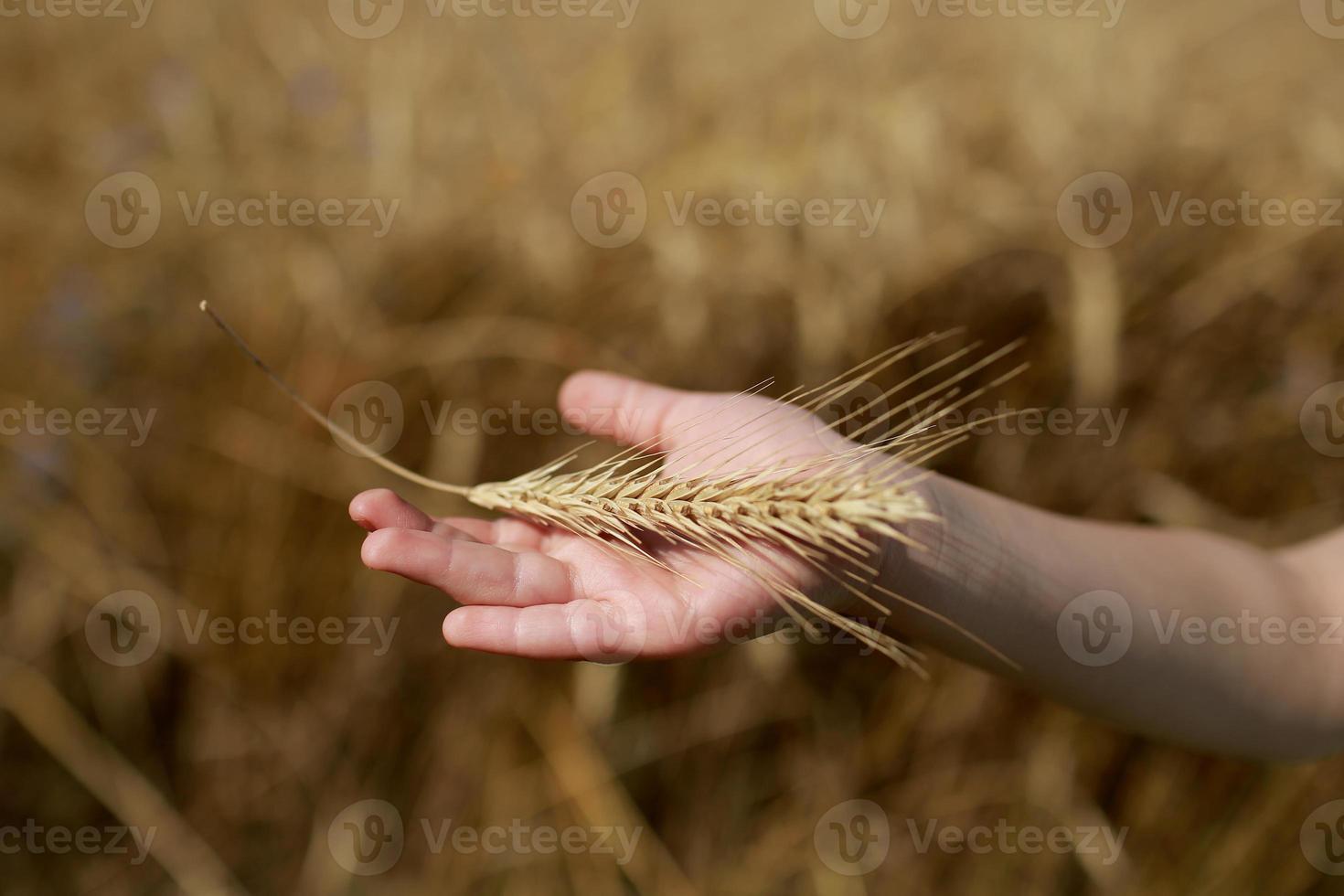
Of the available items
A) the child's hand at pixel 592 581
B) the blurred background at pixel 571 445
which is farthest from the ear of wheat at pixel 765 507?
the blurred background at pixel 571 445

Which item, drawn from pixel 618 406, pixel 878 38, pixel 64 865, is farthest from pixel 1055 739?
pixel 64 865

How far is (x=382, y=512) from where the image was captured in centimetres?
72

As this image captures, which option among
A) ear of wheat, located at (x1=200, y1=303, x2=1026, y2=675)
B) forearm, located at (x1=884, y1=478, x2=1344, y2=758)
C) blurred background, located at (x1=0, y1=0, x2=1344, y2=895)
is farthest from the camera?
blurred background, located at (x1=0, y1=0, x2=1344, y2=895)

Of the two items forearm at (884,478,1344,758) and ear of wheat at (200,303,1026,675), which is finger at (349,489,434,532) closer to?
ear of wheat at (200,303,1026,675)

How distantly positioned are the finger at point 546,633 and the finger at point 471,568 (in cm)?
3

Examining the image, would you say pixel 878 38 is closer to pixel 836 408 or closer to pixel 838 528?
pixel 836 408

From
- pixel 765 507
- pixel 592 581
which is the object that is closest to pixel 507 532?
pixel 592 581

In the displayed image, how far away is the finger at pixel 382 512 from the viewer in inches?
28.0

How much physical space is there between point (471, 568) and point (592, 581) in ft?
0.42

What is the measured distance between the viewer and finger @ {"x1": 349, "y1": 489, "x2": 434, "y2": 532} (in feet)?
2.33

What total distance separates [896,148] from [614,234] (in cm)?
52

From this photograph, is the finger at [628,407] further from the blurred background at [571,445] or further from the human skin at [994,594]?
the blurred background at [571,445]

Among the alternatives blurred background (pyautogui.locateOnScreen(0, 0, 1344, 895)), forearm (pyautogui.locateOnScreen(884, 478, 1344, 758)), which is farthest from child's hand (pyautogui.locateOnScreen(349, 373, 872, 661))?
blurred background (pyautogui.locateOnScreen(0, 0, 1344, 895))

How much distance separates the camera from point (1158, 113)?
155cm
